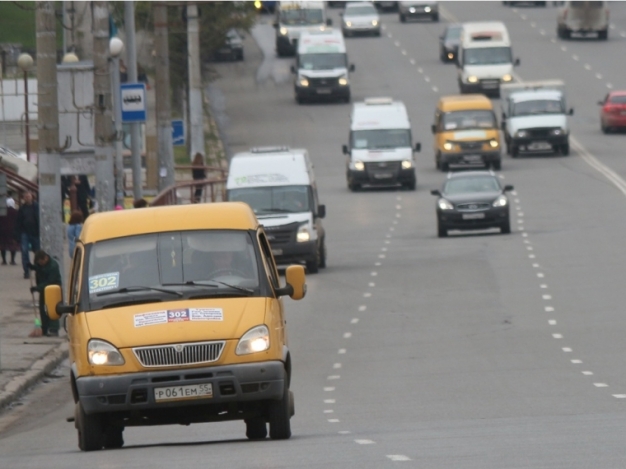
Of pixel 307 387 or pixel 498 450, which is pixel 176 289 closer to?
pixel 498 450

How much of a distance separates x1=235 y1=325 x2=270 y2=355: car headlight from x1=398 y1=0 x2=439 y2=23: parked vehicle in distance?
79.0 metres

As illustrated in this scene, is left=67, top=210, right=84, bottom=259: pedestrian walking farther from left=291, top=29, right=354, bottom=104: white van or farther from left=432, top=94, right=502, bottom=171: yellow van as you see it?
left=291, top=29, right=354, bottom=104: white van

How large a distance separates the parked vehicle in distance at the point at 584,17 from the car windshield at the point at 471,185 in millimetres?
41958

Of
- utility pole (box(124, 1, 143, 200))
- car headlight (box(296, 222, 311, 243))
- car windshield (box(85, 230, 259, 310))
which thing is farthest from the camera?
utility pole (box(124, 1, 143, 200))

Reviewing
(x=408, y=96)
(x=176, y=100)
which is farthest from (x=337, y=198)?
(x=408, y=96)

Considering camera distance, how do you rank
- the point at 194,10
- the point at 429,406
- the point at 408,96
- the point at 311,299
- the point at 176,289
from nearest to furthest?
the point at 176,289 < the point at 429,406 < the point at 311,299 < the point at 194,10 < the point at 408,96

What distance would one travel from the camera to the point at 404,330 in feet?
73.5

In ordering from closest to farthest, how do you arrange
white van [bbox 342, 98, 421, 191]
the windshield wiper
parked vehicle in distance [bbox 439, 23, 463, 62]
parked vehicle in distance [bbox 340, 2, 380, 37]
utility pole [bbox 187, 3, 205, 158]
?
the windshield wiper → utility pole [bbox 187, 3, 205, 158] → white van [bbox 342, 98, 421, 191] → parked vehicle in distance [bbox 439, 23, 463, 62] → parked vehicle in distance [bbox 340, 2, 380, 37]

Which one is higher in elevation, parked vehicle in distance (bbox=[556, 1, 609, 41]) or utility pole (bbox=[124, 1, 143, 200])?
utility pole (bbox=[124, 1, 143, 200])

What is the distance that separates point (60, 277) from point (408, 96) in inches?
1795

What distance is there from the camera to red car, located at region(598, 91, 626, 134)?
5759 cm

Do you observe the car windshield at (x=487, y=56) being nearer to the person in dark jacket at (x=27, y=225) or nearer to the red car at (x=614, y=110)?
the red car at (x=614, y=110)

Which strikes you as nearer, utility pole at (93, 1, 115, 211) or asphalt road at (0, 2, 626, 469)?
asphalt road at (0, 2, 626, 469)

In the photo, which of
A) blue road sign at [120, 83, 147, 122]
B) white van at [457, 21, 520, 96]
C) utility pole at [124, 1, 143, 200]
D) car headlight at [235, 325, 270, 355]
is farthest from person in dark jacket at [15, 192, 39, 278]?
white van at [457, 21, 520, 96]
